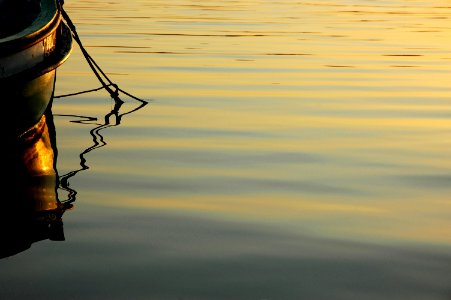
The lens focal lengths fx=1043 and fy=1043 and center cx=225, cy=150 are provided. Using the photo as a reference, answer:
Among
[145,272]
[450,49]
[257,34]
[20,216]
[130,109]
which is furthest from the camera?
[257,34]

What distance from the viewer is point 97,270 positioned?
285 inches

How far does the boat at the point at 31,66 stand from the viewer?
10898 millimetres

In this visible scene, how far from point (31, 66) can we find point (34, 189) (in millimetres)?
2161

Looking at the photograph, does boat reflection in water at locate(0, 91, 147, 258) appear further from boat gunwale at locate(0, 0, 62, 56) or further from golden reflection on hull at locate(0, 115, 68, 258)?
boat gunwale at locate(0, 0, 62, 56)

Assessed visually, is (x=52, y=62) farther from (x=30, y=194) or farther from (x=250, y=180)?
(x=250, y=180)

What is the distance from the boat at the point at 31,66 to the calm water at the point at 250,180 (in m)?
0.68

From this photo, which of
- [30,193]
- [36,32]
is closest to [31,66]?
[36,32]

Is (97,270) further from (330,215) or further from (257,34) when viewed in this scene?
(257,34)

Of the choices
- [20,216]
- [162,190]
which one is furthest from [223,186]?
[20,216]

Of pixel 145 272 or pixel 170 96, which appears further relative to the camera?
pixel 170 96

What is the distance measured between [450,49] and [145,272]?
777 inches

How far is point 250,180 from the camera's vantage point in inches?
408

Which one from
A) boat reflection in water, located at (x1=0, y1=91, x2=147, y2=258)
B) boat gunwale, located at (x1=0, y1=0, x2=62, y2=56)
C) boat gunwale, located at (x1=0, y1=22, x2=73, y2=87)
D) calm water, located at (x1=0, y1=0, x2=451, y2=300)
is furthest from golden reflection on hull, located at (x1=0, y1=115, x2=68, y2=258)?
boat gunwale, located at (x1=0, y1=0, x2=62, y2=56)

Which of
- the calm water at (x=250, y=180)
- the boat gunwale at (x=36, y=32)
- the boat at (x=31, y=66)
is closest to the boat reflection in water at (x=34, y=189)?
the calm water at (x=250, y=180)
